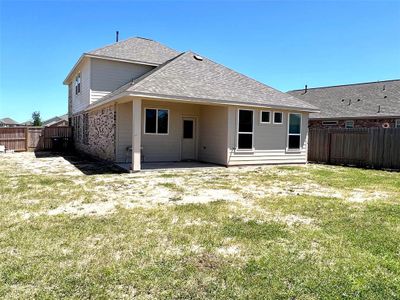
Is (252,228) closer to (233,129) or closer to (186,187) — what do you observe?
(186,187)

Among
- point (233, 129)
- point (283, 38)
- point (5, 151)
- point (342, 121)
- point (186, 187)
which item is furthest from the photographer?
point (342, 121)

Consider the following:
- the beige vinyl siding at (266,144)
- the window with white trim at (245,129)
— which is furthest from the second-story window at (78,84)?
the window with white trim at (245,129)

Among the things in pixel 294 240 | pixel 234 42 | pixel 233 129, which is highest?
pixel 234 42

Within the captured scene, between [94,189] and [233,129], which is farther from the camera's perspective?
[233,129]

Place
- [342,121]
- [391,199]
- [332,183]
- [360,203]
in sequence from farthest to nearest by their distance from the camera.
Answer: [342,121] → [332,183] → [391,199] → [360,203]

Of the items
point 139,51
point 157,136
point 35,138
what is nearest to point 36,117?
point 35,138

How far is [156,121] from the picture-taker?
43.8ft

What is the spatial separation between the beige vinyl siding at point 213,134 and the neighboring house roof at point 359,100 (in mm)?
11705

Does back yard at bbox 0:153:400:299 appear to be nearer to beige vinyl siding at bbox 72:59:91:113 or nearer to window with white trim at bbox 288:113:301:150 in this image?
window with white trim at bbox 288:113:301:150

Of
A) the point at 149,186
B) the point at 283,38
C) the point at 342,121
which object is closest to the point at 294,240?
the point at 149,186

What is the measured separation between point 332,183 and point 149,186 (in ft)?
17.8

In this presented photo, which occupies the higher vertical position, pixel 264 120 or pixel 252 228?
pixel 264 120

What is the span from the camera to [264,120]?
13.3 m

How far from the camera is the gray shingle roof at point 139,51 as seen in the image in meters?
16.1
